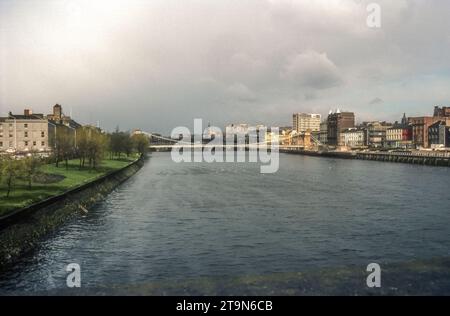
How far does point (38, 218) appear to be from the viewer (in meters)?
25.9

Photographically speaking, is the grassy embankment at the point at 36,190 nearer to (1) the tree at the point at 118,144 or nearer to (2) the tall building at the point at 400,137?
(1) the tree at the point at 118,144

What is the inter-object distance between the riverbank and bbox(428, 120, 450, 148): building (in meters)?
130

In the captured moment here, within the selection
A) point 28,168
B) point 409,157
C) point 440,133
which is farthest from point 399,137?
point 28,168

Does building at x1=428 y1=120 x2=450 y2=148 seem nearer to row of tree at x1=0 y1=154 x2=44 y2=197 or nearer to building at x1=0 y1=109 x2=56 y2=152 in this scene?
building at x1=0 y1=109 x2=56 y2=152

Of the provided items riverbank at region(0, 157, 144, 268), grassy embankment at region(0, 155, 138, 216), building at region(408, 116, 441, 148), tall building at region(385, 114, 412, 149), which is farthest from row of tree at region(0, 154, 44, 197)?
tall building at region(385, 114, 412, 149)

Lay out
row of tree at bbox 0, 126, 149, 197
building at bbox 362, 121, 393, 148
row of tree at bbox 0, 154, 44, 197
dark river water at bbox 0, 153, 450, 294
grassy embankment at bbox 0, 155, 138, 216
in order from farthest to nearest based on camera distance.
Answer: building at bbox 362, 121, 393, 148
row of tree at bbox 0, 126, 149, 197
row of tree at bbox 0, 154, 44, 197
grassy embankment at bbox 0, 155, 138, 216
dark river water at bbox 0, 153, 450, 294

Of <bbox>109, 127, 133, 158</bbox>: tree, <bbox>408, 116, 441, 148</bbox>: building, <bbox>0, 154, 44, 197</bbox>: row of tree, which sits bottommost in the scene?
<bbox>0, 154, 44, 197</bbox>: row of tree

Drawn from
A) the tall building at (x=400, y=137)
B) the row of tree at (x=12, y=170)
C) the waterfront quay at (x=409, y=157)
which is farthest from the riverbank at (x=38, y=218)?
the tall building at (x=400, y=137)

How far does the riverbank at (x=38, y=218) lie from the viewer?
68.5 ft

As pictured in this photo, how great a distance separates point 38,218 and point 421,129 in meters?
152

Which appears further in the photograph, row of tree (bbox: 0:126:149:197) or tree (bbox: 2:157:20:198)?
row of tree (bbox: 0:126:149:197)

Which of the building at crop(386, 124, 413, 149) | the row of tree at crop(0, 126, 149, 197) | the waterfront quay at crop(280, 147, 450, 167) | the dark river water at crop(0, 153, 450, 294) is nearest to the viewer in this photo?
the dark river water at crop(0, 153, 450, 294)

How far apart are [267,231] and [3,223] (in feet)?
43.4

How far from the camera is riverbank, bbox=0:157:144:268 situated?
20891 millimetres
